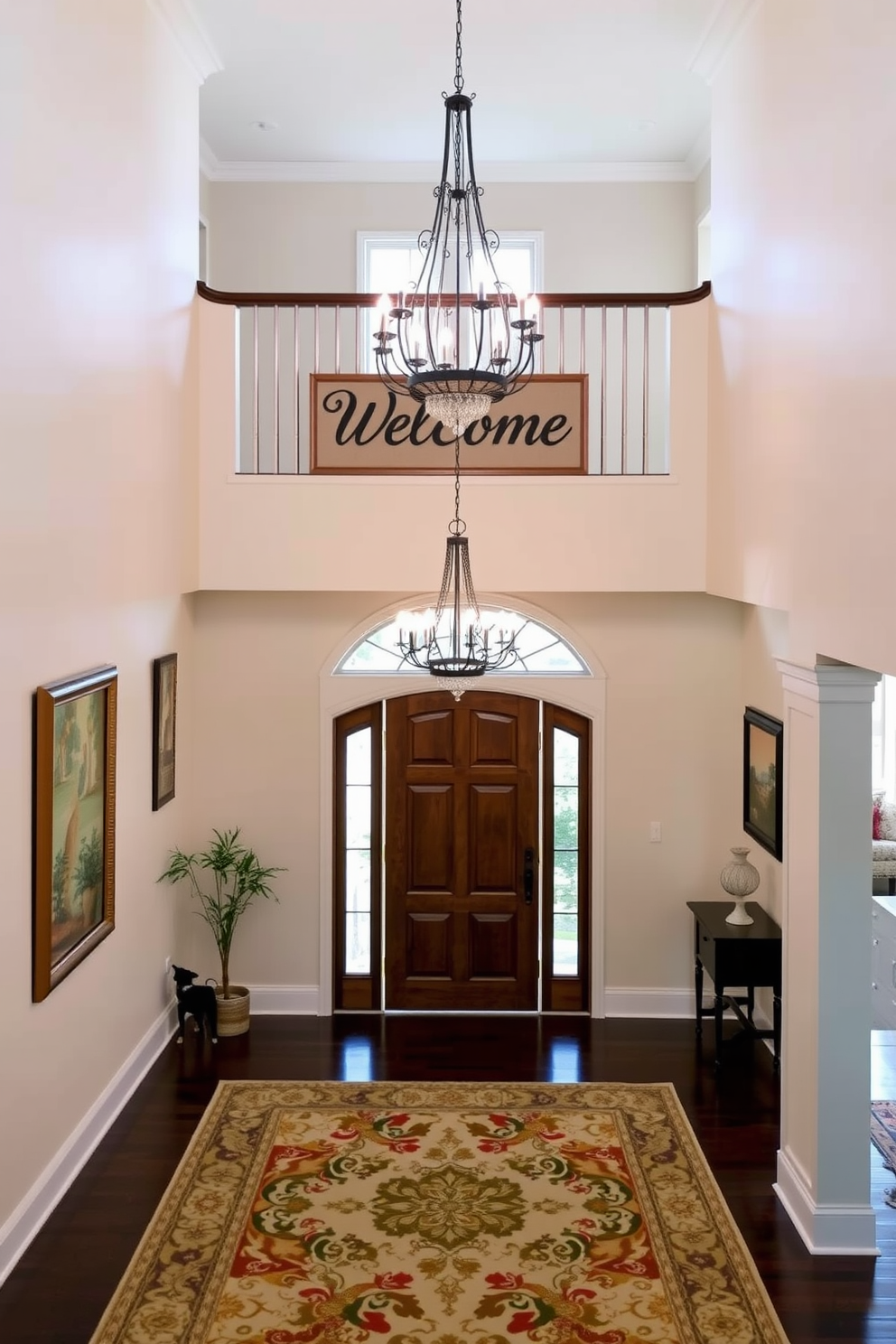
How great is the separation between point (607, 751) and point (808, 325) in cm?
376

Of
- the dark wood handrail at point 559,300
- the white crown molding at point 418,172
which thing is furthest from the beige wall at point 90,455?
the white crown molding at point 418,172

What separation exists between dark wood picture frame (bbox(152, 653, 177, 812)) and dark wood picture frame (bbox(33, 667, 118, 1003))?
898 mm

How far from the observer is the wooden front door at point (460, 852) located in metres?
8.38

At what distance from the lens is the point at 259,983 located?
8.33m

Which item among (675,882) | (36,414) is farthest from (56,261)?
(675,882)

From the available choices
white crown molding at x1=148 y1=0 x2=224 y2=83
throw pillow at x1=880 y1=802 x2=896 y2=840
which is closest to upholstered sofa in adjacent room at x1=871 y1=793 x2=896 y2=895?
throw pillow at x1=880 y1=802 x2=896 y2=840

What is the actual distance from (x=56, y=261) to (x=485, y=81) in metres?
4.16

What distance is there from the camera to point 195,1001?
→ 723 centimetres

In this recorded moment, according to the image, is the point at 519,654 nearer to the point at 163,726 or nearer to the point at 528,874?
the point at 528,874

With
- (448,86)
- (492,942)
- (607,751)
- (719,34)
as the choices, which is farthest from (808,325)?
(492,942)

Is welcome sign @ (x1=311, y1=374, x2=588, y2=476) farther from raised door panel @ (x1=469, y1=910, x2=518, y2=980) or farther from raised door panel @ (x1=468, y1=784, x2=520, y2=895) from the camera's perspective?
raised door panel @ (x1=469, y1=910, x2=518, y2=980)

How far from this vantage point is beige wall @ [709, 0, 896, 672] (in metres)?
4.23

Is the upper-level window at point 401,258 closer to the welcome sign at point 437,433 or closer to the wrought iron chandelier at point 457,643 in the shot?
the welcome sign at point 437,433

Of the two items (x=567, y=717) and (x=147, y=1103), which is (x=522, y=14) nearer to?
(x=567, y=717)
